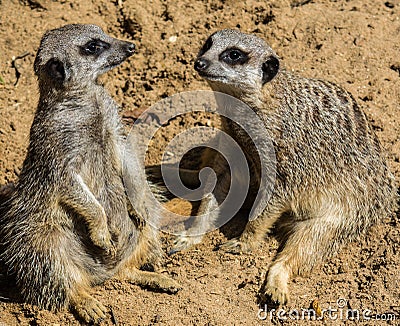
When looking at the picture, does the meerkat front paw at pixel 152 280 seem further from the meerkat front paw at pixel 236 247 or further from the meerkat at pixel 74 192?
the meerkat front paw at pixel 236 247

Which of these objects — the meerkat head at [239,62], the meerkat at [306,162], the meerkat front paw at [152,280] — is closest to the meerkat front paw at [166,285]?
the meerkat front paw at [152,280]

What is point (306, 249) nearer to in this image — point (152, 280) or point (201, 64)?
point (152, 280)

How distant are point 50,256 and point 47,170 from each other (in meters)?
0.48

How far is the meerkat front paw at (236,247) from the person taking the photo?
4.16 metres

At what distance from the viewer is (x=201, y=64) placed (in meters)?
3.75

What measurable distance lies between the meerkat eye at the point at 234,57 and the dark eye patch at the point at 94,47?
2.10 feet

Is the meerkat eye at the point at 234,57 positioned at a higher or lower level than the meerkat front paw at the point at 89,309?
higher

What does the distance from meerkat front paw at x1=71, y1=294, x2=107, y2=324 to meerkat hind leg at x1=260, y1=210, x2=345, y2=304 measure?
886 mm

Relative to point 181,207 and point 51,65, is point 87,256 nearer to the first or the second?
point 181,207

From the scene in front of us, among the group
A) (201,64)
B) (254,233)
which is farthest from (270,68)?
(254,233)

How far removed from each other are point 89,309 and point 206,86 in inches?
75.7

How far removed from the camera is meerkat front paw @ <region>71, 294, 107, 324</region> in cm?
384

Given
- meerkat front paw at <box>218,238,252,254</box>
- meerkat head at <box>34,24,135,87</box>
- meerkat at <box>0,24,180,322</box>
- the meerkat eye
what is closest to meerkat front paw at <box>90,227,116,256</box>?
meerkat at <box>0,24,180,322</box>

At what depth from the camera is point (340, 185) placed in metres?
4.12
